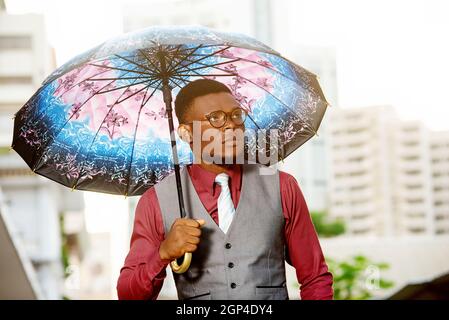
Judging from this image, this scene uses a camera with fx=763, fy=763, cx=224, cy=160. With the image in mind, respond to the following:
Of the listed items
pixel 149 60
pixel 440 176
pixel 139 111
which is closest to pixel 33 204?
pixel 139 111

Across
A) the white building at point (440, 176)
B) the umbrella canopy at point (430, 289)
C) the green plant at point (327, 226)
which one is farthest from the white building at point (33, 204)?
the green plant at point (327, 226)

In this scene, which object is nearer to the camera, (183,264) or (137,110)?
Answer: (183,264)

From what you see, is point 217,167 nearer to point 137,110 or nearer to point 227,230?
point 227,230

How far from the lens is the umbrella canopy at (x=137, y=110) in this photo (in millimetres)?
2037

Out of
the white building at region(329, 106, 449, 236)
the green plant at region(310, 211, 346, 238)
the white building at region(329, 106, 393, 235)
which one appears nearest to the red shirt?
the white building at region(329, 106, 449, 236)

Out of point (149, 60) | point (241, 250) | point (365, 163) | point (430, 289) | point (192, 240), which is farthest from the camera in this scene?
point (365, 163)

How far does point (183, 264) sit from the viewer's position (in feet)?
5.57

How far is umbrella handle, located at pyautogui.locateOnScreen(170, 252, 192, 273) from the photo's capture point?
5.54ft

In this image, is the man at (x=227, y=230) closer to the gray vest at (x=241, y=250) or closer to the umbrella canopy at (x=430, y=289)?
the gray vest at (x=241, y=250)

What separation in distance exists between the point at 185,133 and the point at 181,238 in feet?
1.16

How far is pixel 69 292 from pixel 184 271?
7.86m

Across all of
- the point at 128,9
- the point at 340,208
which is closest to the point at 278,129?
the point at 128,9

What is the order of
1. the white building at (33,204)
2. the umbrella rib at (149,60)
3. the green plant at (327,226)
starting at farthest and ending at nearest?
1. the green plant at (327,226)
2. the white building at (33,204)
3. the umbrella rib at (149,60)

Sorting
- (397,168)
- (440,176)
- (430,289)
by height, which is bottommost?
(397,168)
